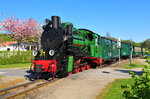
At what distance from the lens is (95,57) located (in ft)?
57.2

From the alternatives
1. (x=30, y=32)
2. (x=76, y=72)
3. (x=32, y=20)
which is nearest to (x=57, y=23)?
(x=76, y=72)

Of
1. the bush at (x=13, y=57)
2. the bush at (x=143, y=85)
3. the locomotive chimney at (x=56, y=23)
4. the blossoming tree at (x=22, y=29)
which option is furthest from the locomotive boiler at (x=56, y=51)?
the blossoming tree at (x=22, y=29)

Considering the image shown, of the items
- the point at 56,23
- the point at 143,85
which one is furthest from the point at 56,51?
the point at 143,85

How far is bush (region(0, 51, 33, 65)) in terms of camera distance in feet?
83.7

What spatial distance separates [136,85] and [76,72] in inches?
419

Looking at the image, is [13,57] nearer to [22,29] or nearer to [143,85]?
[22,29]

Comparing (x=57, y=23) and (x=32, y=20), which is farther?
(x=32, y=20)

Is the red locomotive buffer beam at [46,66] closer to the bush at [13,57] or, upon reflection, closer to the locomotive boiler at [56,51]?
the locomotive boiler at [56,51]

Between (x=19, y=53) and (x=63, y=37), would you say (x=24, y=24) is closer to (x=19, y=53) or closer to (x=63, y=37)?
(x=19, y=53)

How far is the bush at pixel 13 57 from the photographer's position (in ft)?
83.7

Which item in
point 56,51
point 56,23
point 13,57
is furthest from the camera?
point 13,57

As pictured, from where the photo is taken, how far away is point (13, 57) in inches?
1051

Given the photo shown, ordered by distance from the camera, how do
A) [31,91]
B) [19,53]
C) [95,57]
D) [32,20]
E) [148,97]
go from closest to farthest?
1. [148,97]
2. [31,91]
3. [95,57]
4. [19,53]
5. [32,20]

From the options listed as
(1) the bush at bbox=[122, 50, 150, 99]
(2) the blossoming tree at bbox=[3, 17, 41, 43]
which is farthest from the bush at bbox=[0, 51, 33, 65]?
(1) the bush at bbox=[122, 50, 150, 99]
